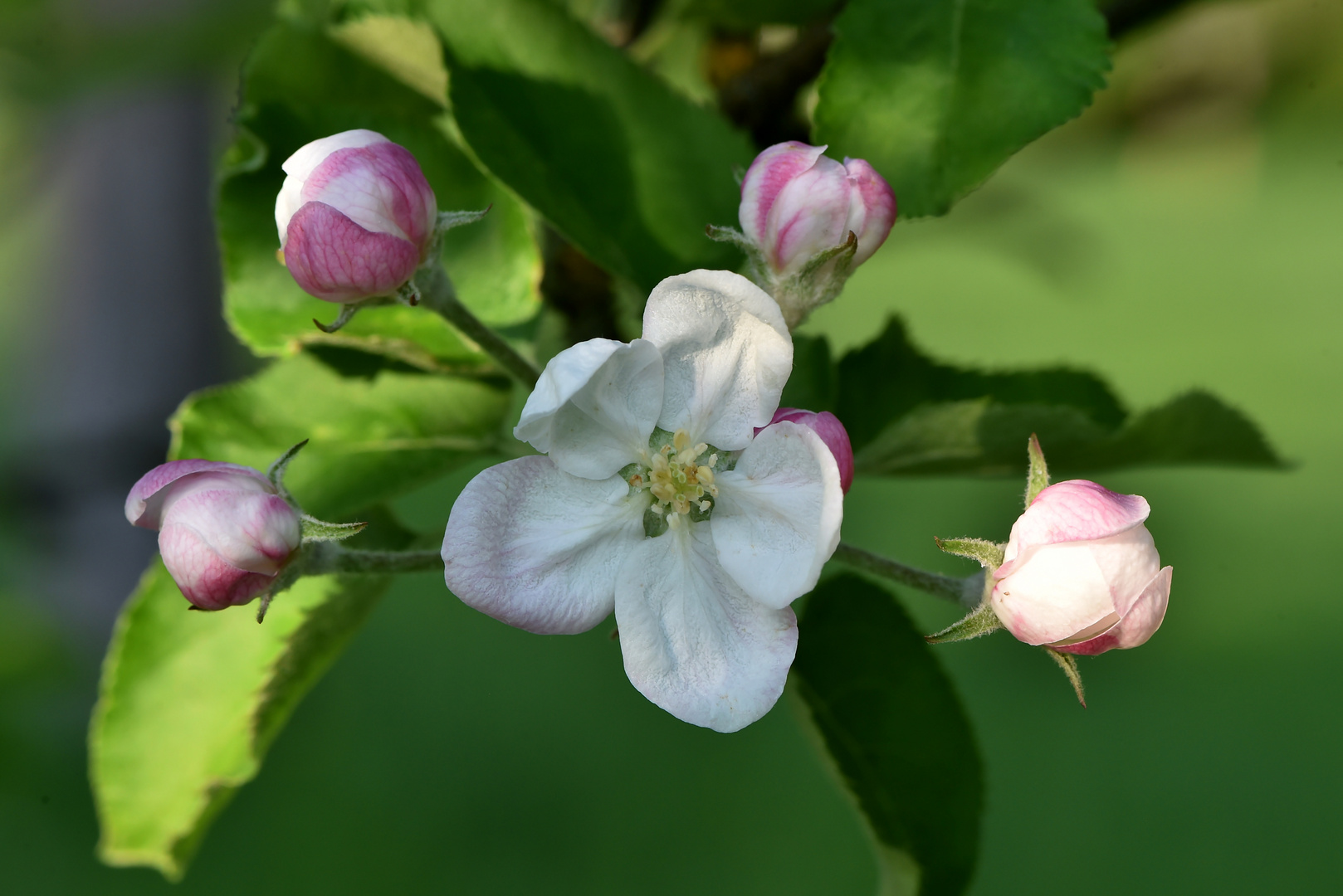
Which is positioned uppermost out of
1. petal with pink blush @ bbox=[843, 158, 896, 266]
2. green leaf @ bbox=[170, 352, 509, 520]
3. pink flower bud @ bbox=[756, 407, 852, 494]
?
petal with pink blush @ bbox=[843, 158, 896, 266]

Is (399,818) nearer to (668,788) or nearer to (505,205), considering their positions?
(668,788)

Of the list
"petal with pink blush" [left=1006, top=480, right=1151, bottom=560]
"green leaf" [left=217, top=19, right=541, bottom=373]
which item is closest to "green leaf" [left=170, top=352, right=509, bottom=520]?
"green leaf" [left=217, top=19, right=541, bottom=373]

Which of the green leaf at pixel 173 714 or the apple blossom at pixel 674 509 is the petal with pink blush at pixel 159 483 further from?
the green leaf at pixel 173 714

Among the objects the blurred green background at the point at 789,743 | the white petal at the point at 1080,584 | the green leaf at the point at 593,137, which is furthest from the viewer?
the blurred green background at the point at 789,743

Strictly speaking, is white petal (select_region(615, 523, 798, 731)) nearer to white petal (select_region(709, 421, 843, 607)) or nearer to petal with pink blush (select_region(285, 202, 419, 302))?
white petal (select_region(709, 421, 843, 607))

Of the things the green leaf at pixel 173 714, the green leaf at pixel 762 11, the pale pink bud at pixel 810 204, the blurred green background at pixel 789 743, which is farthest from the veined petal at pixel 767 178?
the blurred green background at pixel 789 743

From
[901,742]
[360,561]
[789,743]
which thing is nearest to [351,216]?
[360,561]
